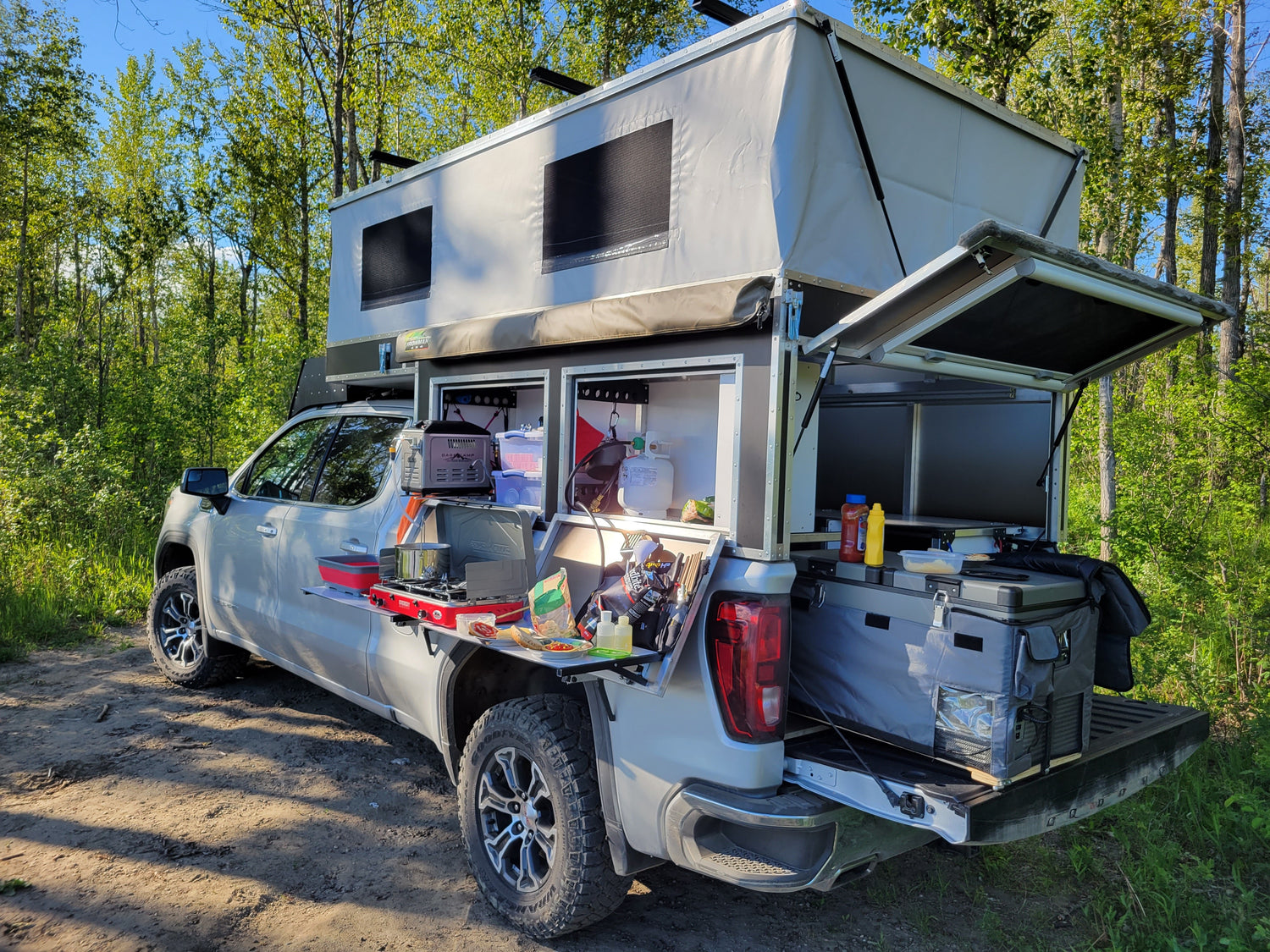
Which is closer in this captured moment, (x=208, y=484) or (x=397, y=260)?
(x=397, y=260)

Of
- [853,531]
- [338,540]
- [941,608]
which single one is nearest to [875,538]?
[853,531]

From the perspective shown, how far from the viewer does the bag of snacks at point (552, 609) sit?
2.71 metres

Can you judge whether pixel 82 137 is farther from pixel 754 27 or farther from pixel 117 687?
pixel 754 27

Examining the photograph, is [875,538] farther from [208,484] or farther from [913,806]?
[208,484]

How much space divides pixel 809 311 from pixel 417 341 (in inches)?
87.3

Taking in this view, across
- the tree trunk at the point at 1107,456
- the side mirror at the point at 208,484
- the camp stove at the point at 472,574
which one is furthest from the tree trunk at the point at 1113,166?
the side mirror at the point at 208,484

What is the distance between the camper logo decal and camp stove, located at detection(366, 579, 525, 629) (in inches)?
51.2

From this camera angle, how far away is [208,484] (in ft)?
15.9

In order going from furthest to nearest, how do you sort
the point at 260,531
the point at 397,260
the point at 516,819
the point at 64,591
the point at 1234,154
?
the point at 1234,154 → the point at 64,591 → the point at 260,531 → the point at 397,260 → the point at 516,819

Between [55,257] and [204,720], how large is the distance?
2413 centimetres

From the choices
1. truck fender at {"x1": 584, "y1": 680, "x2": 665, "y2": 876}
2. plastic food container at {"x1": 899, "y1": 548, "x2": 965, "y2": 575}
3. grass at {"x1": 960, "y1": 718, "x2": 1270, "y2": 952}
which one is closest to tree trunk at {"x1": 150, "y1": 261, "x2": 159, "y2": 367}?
truck fender at {"x1": 584, "y1": 680, "x2": 665, "y2": 876}

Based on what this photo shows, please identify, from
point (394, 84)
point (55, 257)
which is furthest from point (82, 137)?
point (55, 257)

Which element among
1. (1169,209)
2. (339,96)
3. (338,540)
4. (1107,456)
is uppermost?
(339,96)

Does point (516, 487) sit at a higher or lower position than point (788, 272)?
lower
